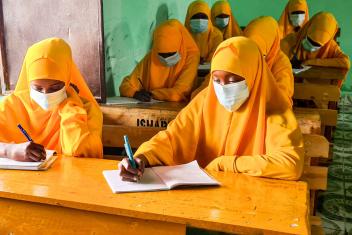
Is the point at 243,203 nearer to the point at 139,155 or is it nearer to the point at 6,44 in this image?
the point at 139,155

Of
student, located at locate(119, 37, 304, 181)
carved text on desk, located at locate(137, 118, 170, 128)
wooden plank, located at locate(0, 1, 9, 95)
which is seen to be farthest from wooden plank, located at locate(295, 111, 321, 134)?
wooden plank, located at locate(0, 1, 9, 95)

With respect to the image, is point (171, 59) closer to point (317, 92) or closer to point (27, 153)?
point (317, 92)

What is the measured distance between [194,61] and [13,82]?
148cm

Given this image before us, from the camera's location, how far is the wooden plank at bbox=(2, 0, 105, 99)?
2.62 meters

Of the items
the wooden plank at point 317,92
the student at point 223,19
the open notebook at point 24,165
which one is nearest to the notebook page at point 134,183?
the open notebook at point 24,165

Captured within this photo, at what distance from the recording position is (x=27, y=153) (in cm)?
155

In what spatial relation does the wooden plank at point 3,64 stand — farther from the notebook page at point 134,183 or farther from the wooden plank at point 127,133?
the notebook page at point 134,183

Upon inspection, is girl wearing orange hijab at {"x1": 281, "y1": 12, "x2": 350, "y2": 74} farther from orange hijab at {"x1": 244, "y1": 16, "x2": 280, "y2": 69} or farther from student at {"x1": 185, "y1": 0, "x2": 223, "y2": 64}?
orange hijab at {"x1": 244, "y1": 16, "x2": 280, "y2": 69}

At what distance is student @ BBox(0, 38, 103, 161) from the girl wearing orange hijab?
122 inches

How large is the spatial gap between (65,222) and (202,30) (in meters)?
3.65

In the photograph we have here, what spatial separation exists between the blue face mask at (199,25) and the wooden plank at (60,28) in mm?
2130

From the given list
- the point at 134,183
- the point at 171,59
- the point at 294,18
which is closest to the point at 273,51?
the point at 171,59

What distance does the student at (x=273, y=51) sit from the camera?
10.0 ft

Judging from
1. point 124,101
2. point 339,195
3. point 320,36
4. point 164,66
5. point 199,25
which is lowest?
point 339,195
